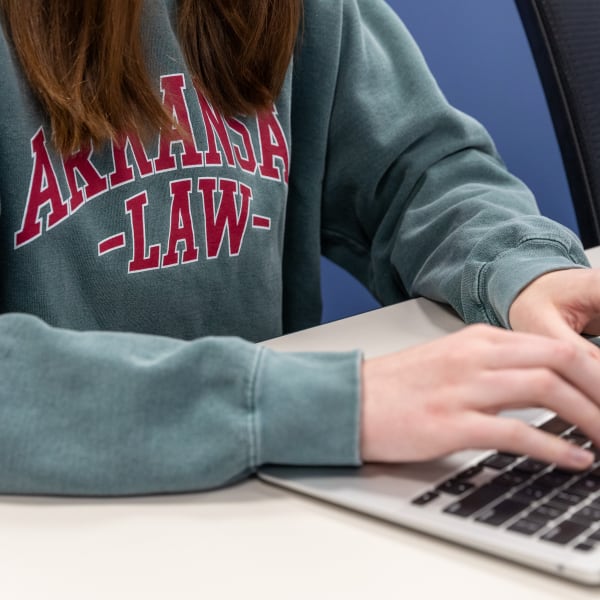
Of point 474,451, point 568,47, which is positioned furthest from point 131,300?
point 568,47

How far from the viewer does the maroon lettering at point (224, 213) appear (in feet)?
2.57

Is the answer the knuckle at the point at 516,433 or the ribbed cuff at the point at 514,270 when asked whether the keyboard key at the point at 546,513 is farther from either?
the ribbed cuff at the point at 514,270

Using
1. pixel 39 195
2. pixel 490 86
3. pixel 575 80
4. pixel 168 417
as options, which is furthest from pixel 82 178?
pixel 490 86

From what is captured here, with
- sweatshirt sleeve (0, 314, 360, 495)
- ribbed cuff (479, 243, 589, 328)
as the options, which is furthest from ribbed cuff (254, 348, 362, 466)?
ribbed cuff (479, 243, 589, 328)

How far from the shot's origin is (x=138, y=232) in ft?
2.44

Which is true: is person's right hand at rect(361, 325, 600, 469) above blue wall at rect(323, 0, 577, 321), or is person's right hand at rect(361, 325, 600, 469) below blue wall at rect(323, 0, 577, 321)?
above

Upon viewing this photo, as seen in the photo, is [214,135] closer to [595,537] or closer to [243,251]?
[243,251]

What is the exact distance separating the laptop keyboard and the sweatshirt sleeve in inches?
2.2

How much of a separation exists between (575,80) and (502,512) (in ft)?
2.18

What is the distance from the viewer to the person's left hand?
0.62 meters

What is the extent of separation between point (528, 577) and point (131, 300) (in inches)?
17.4

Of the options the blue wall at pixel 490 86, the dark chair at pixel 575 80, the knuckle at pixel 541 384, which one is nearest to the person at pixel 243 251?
the knuckle at pixel 541 384

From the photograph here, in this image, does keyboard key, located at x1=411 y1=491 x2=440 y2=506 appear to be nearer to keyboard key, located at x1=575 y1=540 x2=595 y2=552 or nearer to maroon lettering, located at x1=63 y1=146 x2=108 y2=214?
keyboard key, located at x1=575 y1=540 x2=595 y2=552

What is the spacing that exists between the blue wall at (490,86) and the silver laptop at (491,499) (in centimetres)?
120
